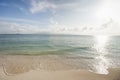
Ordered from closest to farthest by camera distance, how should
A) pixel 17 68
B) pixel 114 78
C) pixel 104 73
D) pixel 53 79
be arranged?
1. pixel 53 79
2. pixel 114 78
3. pixel 104 73
4. pixel 17 68

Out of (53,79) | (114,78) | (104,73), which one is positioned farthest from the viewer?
(104,73)

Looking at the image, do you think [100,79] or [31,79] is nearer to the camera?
[31,79]

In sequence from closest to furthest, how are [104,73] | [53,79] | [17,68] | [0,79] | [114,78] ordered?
1. [0,79]
2. [53,79]
3. [114,78]
4. [104,73]
5. [17,68]

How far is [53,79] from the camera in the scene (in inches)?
287

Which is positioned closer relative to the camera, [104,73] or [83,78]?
[83,78]

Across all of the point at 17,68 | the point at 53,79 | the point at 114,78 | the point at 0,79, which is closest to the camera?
the point at 0,79

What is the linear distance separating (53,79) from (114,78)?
4.38 meters

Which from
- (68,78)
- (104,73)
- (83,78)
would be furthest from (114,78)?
(68,78)

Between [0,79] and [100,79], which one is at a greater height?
[0,79]

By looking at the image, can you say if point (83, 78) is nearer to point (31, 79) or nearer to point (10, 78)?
point (31, 79)

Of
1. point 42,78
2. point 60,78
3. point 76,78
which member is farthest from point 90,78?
point 42,78

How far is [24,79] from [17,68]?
2978mm

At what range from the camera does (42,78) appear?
7320 mm

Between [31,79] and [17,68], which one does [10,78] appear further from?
[17,68]
